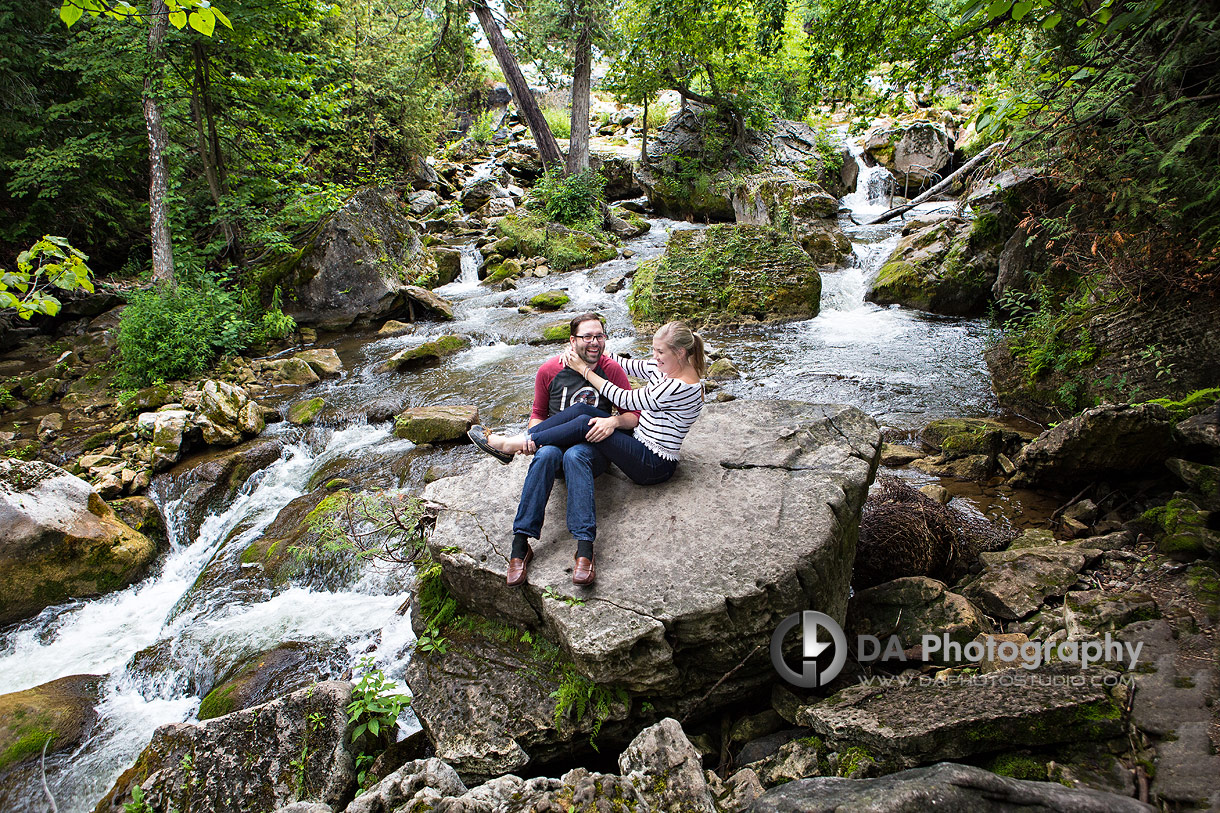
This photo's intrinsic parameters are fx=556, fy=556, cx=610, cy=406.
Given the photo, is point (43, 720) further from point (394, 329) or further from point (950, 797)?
point (394, 329)

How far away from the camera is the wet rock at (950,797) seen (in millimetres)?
1887

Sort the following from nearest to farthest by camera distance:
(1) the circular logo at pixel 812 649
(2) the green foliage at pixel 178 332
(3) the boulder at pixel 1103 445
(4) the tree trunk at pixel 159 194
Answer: (1) the circular logo at pixel 812 649
(3) the boulder at pixel 1103 445
(2) the green foliage at pixel 178 332
(4) the tree trunk at pixel 159 194

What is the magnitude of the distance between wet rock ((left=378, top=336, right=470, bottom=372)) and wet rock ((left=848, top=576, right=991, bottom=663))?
8.57m

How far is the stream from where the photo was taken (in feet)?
14.3

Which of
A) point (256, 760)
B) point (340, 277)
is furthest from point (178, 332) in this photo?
point (256, 760)

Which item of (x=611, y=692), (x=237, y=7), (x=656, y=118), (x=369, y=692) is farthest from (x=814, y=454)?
(x=656, y=118)

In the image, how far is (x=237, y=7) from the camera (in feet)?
33.9

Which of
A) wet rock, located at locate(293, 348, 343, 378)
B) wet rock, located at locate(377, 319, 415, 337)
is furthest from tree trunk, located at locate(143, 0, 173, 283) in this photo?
wet rock, located at locate(377, 319, 415, 337)

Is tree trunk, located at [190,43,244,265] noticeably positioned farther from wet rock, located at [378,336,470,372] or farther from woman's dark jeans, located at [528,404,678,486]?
woman's dark jeans, located at [528,404,678,486]

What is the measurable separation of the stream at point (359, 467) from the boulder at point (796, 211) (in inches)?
28.8

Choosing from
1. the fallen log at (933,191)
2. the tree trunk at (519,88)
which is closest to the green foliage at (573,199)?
the tree trunk at (519,88)

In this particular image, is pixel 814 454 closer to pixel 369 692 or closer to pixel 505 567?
pixel 505 567

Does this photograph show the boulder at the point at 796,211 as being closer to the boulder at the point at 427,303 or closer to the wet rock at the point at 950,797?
the boulder at the point at 427,303

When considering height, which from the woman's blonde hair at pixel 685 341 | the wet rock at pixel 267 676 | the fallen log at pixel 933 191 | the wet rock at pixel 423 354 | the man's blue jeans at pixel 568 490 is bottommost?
the wet rock at pixel 267 676
